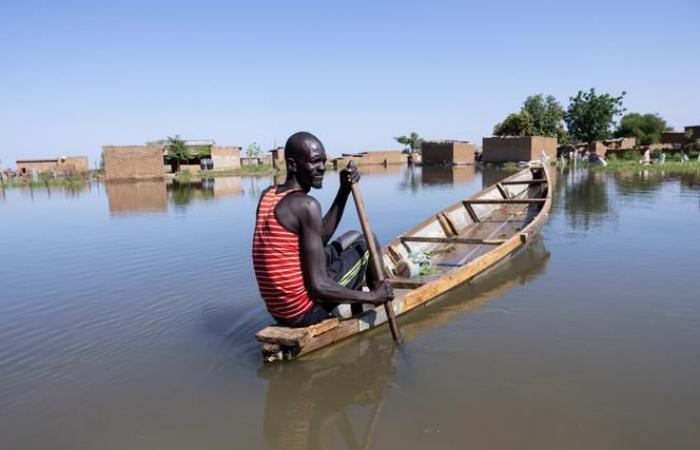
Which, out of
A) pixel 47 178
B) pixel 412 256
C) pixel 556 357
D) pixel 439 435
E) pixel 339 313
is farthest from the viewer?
pixel 47 178

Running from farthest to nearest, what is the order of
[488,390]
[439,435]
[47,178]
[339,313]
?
[47,178] → [339,313] → [488,390] → [439,435]

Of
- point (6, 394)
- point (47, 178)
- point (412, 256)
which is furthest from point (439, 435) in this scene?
point (47, 178)

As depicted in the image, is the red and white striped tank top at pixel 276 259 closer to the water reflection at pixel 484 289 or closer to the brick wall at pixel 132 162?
the water reflection at pixel 484 289

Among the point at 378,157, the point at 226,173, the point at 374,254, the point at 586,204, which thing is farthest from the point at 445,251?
the point at 378,157

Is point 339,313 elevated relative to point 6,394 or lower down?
elevated

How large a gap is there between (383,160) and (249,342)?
155ft

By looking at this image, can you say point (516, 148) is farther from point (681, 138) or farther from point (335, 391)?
point (335, 391)

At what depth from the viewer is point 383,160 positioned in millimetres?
50125

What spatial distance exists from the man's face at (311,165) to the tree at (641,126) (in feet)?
148

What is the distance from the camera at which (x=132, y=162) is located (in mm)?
29625

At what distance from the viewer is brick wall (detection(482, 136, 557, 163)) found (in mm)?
31328

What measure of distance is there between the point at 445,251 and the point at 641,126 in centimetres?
4495

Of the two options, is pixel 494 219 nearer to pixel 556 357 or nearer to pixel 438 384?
pixel 556 357

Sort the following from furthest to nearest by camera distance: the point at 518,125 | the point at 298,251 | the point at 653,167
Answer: the point at 518,125 < the point at 653,167 < the point at 298,251
